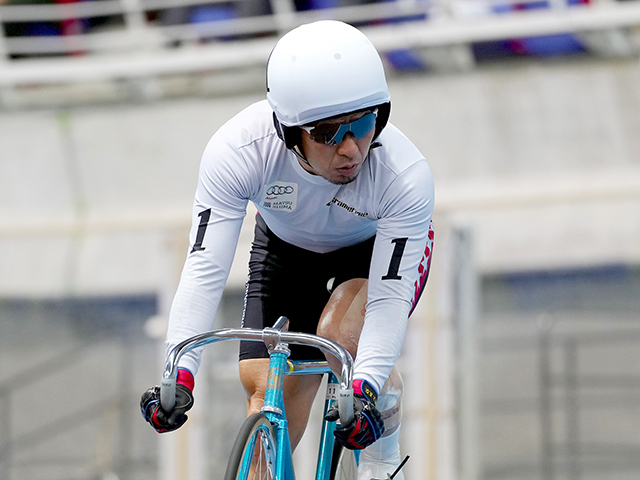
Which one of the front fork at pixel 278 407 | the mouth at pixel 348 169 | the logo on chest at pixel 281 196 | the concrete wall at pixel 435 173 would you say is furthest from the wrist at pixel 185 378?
the concrete wall at pixel 435 173

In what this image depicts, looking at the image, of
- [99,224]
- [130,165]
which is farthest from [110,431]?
[130,165]

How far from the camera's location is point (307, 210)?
275 cm

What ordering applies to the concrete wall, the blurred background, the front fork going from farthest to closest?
the concrete wall, the blurred background, the front fork

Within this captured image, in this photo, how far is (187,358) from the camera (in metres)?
2.49

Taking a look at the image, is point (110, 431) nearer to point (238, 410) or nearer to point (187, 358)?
point (238, 410)

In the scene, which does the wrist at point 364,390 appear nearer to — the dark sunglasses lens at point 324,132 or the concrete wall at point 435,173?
the dark sunglasses lens at point 324,132

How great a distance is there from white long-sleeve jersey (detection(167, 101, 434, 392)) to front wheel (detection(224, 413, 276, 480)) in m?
0.31

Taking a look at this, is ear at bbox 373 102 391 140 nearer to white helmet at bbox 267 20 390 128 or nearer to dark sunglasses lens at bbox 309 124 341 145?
white helmet at bbox 267 20 390 128

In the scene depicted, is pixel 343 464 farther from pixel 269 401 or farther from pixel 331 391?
pixel 269 401

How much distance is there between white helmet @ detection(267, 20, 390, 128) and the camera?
2361 millimetres

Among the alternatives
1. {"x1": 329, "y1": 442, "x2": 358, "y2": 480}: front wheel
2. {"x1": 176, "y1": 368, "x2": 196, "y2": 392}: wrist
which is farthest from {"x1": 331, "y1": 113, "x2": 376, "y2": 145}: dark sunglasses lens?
{"x1": 329, "y1": 442, "x2": 358, "y2": 480}: front wheel

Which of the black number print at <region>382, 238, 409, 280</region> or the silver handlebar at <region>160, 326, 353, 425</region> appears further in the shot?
the black number print at <region>382, 238, 409, 280</region>

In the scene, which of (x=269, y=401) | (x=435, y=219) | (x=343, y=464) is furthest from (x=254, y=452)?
(x=435, y=219)

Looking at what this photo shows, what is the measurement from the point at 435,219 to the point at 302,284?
3.19 m
